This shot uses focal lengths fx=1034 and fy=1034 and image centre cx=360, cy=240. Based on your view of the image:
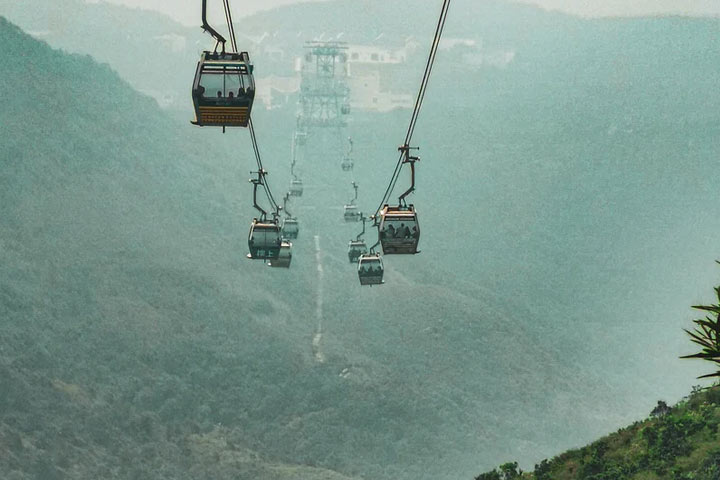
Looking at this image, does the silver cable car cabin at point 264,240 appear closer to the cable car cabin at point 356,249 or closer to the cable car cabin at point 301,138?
the cable car cabin at point 356,249

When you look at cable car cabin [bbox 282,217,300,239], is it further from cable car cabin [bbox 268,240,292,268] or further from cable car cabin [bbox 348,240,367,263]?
cable car cabin [bbox 268,240,292,268]

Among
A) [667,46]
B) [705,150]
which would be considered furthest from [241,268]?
[667,46]

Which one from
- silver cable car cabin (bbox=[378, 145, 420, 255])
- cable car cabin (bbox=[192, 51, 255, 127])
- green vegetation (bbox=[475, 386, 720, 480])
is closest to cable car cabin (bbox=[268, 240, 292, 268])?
silver cable car cabin (bbox=[378, 145, 420, 255])

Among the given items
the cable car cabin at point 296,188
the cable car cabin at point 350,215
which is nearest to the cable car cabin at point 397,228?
the cable car cabin at point 350,215

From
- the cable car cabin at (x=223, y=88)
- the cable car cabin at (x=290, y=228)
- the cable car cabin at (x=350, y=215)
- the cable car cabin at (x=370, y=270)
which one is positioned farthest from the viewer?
the cable car cabin at (x=350, y=215)

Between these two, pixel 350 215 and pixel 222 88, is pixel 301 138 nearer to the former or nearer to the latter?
pixel 350 215

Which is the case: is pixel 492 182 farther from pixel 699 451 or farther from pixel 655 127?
pixel 699 451

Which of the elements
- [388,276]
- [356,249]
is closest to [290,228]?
[356,249]

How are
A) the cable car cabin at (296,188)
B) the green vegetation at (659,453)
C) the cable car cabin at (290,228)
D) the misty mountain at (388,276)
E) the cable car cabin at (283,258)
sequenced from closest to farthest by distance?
the cable car cabin at (283,258), the green vegetation at (659,453), the cable car cabin at (290,228), the misty mountain at (388,276), the cable car cabin at (296,188)
